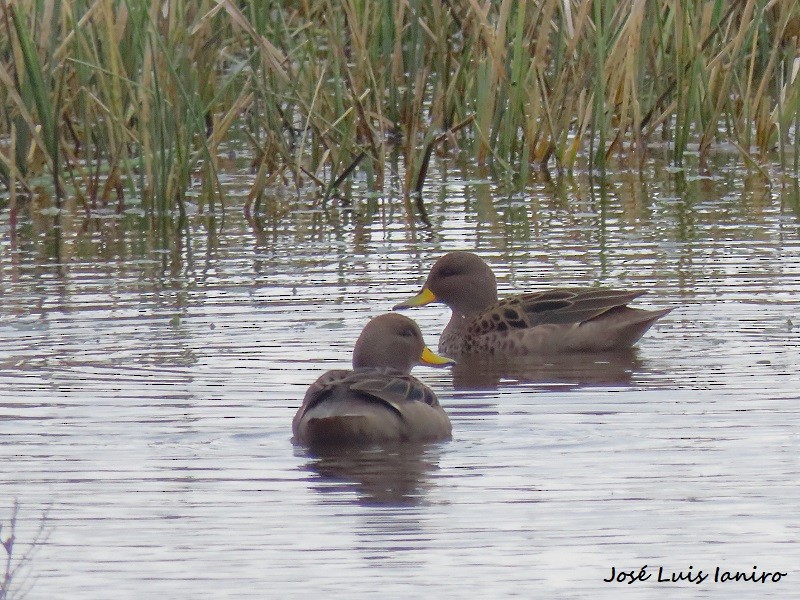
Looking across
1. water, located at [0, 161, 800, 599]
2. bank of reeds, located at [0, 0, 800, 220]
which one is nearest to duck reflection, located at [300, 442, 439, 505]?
water, located at [0, 161, 800, 599]

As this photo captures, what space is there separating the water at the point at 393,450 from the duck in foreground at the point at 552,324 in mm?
147

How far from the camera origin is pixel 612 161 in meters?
13.6

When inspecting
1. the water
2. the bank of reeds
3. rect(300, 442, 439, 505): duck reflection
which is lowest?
rect(300, 442, 439, 505): duck reflection

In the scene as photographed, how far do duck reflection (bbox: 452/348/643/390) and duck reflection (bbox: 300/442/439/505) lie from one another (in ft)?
4.32

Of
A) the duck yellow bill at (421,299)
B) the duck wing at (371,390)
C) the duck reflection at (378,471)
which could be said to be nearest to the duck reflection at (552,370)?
the duck yellow bill at (421,299)

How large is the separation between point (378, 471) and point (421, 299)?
288cm

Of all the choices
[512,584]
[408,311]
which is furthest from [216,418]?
[408,311]

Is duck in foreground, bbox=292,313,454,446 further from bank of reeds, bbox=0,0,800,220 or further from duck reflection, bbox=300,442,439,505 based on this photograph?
bank of reeds, bbox=0,0,800,220

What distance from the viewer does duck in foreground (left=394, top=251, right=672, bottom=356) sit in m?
8.42

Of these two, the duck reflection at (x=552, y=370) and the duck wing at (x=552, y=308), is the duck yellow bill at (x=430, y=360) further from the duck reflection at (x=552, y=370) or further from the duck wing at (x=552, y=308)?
the duck wing at (x=552, y=308)

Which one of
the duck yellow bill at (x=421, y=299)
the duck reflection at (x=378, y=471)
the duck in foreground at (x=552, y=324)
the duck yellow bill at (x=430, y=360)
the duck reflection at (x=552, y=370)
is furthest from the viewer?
the duck yellow bill at (x=421, y=299)

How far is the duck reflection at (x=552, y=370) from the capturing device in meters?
7.70

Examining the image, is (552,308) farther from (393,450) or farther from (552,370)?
(393,450)

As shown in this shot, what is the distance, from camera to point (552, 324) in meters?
8.45
